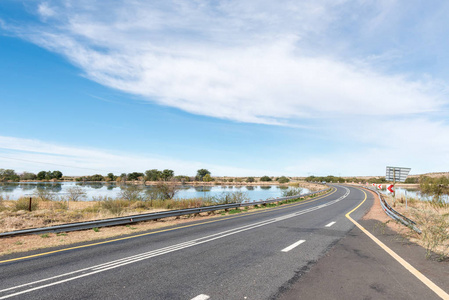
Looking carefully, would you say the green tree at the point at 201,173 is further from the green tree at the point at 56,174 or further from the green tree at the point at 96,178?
the green tree at the point at 56,174

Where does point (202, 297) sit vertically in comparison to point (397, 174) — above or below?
below

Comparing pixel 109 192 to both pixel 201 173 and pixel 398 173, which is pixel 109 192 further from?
pixel 201 173

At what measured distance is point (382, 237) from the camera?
973cm

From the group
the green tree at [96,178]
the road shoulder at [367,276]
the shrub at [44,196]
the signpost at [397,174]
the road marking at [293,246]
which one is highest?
the signpost at [397,174]

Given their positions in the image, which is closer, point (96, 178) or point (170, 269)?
point (170, 269)

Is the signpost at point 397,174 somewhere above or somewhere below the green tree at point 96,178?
above

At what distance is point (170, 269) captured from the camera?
19.1ft

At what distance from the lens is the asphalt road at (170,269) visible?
4.57 metres

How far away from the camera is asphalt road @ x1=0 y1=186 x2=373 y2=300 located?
15.0 feet

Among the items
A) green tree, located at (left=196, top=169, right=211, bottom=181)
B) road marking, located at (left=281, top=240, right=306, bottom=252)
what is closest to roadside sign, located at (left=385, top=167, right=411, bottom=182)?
road marking, located at (left=281, top=240, right=306, bottom=252)

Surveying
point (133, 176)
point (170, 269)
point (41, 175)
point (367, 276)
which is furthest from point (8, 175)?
point (367, 276)

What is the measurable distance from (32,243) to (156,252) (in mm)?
4951

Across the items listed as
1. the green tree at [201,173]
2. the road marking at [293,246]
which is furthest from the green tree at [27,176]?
the road marking at [293,246]

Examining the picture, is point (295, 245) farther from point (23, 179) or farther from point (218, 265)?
point (23, 179)
